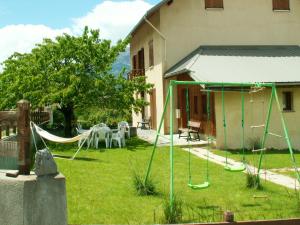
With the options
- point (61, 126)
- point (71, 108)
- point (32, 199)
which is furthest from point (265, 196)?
point (61, 126)

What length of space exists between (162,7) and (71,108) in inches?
240

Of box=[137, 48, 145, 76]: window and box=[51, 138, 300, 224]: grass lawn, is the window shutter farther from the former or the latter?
box=[51, 138, 300, 224]: grass lawn

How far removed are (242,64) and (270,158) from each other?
17.2 feet

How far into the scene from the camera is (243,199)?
8328 millimetres

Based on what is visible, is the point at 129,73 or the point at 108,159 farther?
the point at 129,73

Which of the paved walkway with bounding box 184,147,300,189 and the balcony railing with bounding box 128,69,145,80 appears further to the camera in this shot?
the balcony railing with bounding box 128,69,145,80

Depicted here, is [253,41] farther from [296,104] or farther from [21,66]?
[21,66]

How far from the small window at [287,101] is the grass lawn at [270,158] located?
1.89m

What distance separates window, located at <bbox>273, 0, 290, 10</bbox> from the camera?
21.4 meters

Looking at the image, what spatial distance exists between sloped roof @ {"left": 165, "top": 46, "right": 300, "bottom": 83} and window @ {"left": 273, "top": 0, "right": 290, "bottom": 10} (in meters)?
1.87

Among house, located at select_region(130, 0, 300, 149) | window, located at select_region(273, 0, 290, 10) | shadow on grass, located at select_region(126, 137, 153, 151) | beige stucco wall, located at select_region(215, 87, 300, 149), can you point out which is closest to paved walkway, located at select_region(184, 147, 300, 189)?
beige stucco wall, located at select_region(215, 87, 300, 149)

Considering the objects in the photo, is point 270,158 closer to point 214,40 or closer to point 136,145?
point 136,145

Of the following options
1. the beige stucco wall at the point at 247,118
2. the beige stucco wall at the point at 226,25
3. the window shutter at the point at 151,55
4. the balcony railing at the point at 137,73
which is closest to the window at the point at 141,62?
the balcony railing at the point at 137,73

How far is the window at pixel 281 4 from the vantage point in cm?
2139
